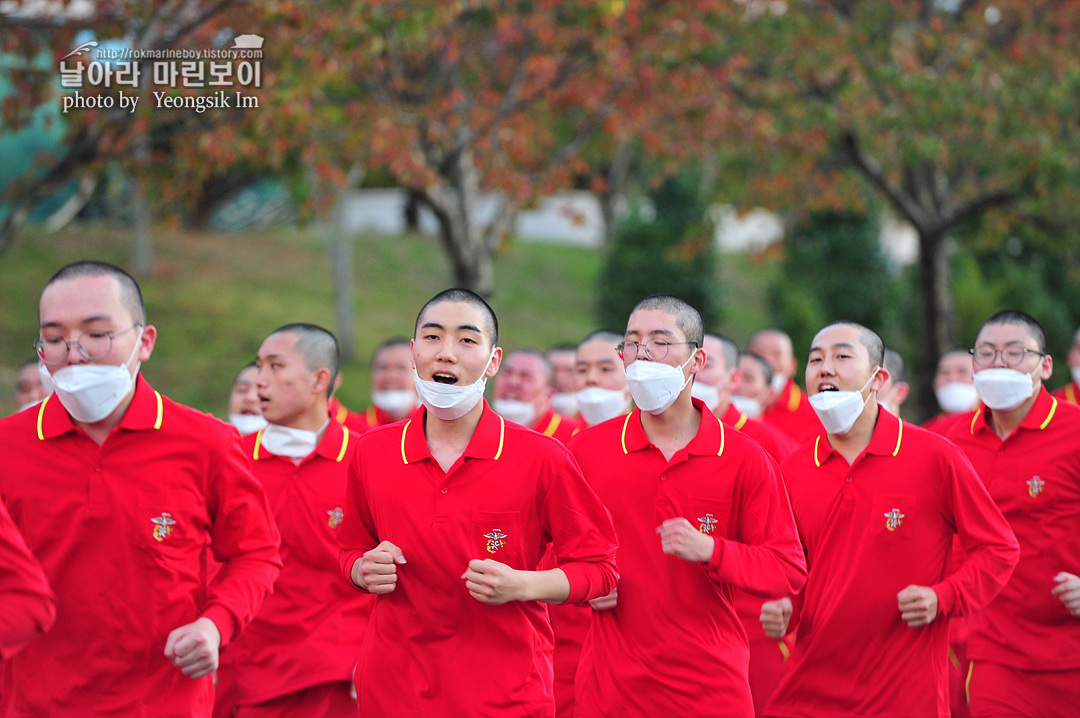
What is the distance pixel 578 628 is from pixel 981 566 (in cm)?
211

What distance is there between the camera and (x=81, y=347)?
3918 millimetres

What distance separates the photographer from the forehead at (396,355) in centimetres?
928

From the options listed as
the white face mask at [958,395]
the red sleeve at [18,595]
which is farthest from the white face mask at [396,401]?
the red sleeve at [18,595]

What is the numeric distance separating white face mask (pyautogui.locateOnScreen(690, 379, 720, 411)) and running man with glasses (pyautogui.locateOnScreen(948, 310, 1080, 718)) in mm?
1517

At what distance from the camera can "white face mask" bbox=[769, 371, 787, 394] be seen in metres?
9.58

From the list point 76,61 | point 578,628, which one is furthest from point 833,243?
point 578,628

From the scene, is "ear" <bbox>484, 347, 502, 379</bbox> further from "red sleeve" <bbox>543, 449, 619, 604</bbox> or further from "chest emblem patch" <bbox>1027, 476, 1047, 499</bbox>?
"chest emblem patch" <bbox>1027, 476, 1047, 499</bbox>

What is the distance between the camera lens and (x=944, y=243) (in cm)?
1717

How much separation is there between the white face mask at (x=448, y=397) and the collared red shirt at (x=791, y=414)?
5.35m

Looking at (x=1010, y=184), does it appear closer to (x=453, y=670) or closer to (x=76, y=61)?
(x=76, y=61)

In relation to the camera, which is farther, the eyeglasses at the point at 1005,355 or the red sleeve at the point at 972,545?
the eyeglasses at the point at 1005,355

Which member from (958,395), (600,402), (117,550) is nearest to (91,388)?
(117,550)

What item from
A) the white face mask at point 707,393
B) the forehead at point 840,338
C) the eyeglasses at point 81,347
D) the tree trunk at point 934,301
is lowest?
the white face mask at point 707,393

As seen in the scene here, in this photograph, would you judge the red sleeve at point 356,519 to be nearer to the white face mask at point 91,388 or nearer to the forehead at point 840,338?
the white face mask at point 91,388
